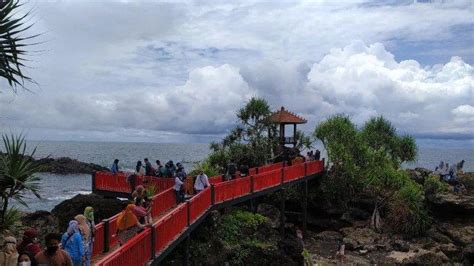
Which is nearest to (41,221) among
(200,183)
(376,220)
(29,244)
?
(200,183)

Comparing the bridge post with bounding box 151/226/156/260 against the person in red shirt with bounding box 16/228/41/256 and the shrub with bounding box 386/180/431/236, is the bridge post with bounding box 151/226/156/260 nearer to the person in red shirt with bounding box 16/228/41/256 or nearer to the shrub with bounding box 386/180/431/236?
the person in red shirt with bounding box 16/228/41/256

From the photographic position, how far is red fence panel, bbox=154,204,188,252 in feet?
45.6

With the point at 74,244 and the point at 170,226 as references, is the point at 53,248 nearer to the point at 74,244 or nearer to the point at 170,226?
the point at 74,244

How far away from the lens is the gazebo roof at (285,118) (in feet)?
110

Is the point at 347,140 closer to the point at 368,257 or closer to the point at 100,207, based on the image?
the point at 368,257

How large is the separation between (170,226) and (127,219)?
8.66 ft

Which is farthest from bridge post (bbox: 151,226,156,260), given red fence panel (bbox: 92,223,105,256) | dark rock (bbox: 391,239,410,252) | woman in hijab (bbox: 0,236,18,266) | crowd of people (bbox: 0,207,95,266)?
dark rock (bbox: 391,239,410,252)

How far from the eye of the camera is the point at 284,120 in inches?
1323

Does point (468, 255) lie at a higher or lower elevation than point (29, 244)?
lower

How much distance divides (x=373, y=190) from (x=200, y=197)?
56.3 feet

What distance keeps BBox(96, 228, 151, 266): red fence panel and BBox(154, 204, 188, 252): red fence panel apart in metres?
0.64

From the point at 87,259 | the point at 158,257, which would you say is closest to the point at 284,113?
the point at 158,257

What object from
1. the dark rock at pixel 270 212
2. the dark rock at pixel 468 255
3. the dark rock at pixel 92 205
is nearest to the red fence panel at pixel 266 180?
the dark rock at pixel 270 212

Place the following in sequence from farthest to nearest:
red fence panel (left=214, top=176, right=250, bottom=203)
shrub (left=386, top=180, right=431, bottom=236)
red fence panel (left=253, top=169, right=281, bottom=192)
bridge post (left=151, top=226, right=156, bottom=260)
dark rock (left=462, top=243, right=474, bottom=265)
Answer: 1. shrub (left=386, top=180, right=431, bottom=236)
2. dark rock (left=462, top=243, right=474, bottom=265)
3. red fence panel (left=253, top=169, right=281, bottom=192)
4. red fence panel (left=214, top=176, right=250, bottom=203)
5. bridge post (left=151, top=226, right=156, bottom=260)
